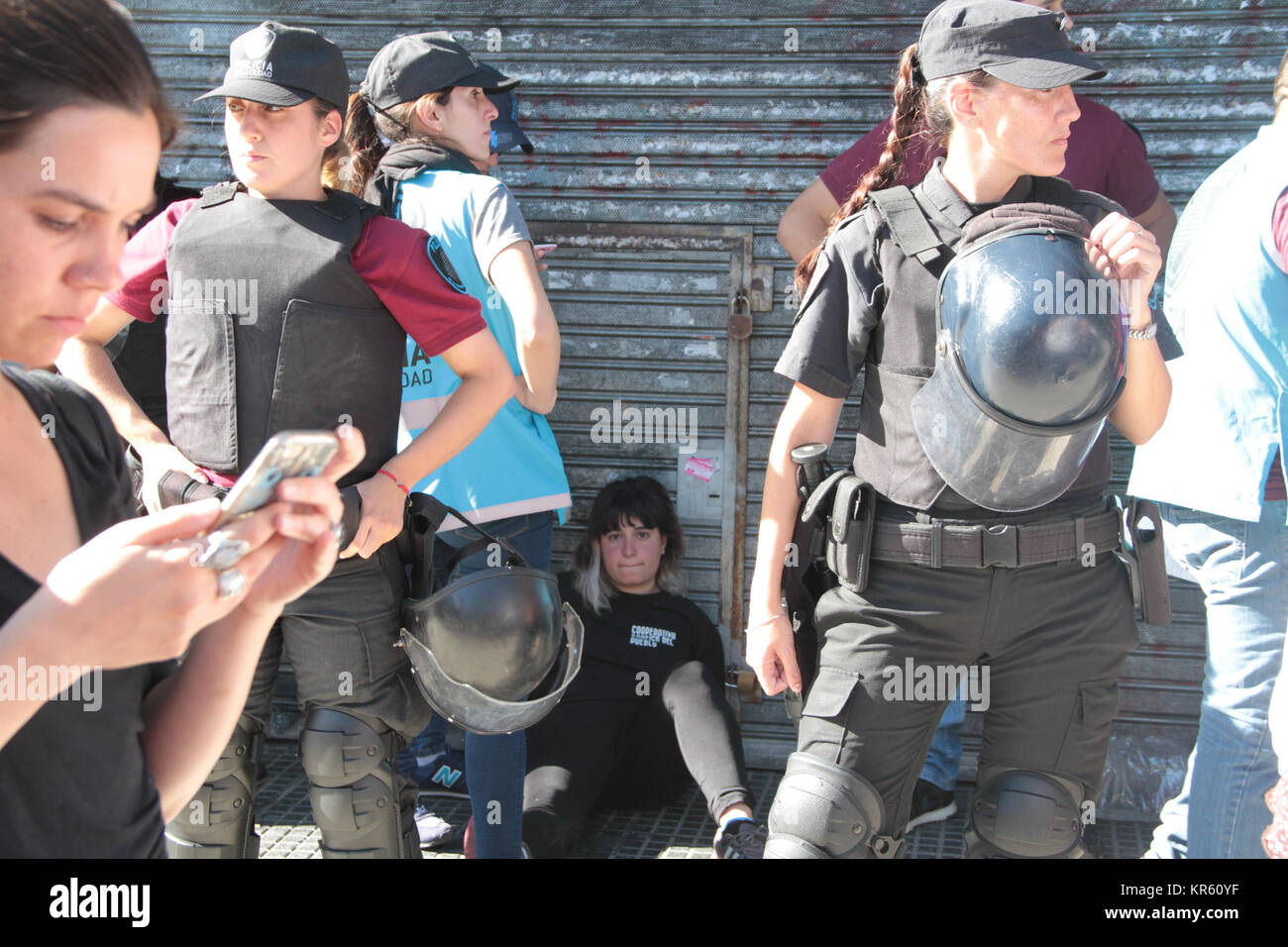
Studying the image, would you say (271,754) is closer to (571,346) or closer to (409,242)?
(571,346)

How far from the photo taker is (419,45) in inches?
133

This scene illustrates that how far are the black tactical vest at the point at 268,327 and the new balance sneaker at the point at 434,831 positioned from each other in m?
1.68

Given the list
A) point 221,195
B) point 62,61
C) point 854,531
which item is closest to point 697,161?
point 221,195

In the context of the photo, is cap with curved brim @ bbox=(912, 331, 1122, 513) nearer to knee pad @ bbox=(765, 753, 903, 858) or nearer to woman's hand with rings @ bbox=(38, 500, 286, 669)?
knee pad @ bbox=(765, 753, 903, 858)

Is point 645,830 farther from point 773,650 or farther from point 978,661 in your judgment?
point 978,661

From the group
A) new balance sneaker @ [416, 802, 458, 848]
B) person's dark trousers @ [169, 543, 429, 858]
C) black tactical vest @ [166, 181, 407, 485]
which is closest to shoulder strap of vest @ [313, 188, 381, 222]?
black tactical vest @ [166, 181, 407, 485]

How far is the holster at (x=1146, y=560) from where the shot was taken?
2.58m

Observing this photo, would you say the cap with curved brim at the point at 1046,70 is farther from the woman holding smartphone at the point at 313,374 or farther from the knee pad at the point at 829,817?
the knee pad at the point at 829,817

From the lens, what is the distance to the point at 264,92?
270cm

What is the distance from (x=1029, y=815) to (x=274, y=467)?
1956 mm

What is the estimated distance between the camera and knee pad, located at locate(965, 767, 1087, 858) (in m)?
2.51

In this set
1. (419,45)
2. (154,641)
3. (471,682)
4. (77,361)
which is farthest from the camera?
(419,45)
